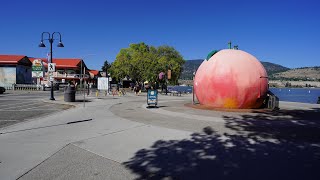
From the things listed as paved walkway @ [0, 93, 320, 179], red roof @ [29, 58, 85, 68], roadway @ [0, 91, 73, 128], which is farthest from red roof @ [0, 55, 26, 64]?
paved walkway @ [0, 93, 320, 179]

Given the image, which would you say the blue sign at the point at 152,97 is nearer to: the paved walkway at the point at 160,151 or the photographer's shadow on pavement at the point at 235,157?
the paved walkway at the point at 160,151

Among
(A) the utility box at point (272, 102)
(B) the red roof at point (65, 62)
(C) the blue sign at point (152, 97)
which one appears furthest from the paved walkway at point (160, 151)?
(B) the red roof at point (65, 62)

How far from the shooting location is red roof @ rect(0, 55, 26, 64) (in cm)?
6709

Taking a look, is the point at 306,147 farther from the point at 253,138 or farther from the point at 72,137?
the point at 72,137

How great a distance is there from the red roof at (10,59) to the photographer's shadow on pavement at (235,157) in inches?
2581

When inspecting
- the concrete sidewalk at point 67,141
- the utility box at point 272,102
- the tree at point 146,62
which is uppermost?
the tree at point 146,62

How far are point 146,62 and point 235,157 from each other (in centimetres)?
5463

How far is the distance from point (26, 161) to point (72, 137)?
2968 millimetres

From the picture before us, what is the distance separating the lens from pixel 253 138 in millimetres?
9680

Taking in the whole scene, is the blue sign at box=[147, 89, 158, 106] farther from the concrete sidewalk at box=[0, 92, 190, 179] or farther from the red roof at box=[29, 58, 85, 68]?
the red roof at box=[29, 58, 85, 68]

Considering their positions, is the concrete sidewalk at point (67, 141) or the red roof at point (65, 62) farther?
the red roof at point (65, 62)

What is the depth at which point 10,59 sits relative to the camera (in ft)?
225

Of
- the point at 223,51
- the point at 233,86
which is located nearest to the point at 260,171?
the point at 233,86

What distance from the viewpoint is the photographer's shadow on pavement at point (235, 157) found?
6156 mm
